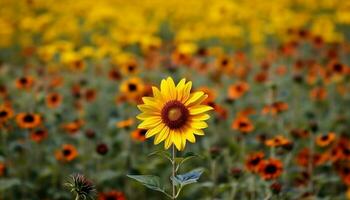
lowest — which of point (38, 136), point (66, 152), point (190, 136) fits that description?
point (190, 136)

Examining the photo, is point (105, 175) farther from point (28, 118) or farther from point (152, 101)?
point (152, 101)

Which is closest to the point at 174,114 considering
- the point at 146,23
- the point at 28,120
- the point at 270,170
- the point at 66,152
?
the point at 270,170

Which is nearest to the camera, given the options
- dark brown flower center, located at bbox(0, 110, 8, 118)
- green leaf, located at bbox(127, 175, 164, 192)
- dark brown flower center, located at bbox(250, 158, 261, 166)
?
green leaf, located at bbox(127, 175, 164, 192)

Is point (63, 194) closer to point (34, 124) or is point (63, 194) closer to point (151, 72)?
point (34, 124)

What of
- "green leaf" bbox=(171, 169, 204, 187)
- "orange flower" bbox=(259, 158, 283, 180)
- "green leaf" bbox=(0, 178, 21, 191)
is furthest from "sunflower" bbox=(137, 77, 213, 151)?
"green leaf" bbox=(0, 178, 21, 191)

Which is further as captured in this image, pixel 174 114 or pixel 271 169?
pixel 271 169

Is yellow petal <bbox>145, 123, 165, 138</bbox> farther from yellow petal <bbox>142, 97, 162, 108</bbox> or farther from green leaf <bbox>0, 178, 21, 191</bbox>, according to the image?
green leaf <bbox>0, 178, 21, 191</bbox>

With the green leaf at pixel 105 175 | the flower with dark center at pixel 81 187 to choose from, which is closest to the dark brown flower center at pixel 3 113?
the green leaf at pixel 105 175
